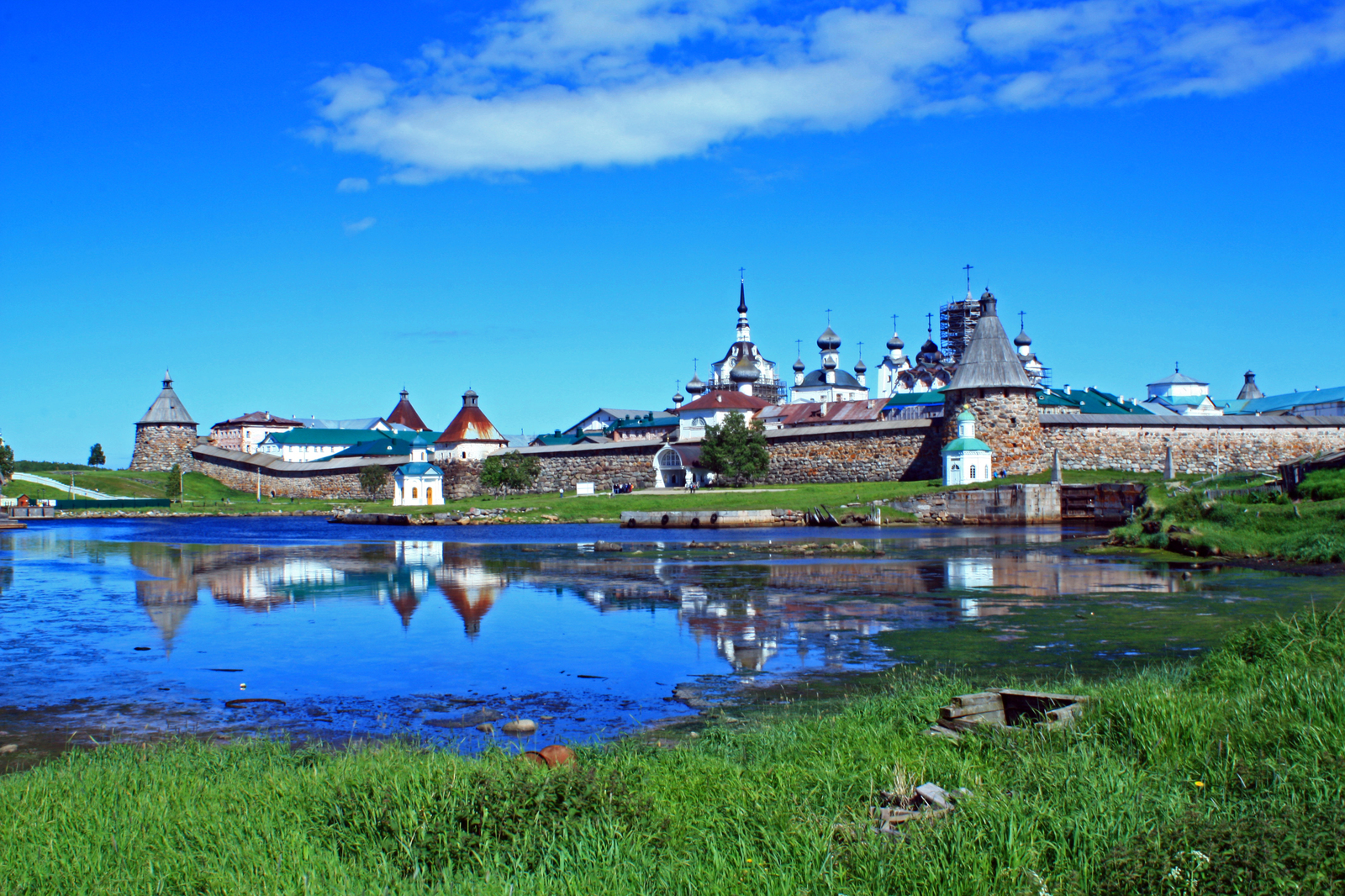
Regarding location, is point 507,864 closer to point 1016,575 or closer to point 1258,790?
point 1258,790

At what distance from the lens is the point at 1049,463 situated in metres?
47.0

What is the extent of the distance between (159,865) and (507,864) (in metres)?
1.36

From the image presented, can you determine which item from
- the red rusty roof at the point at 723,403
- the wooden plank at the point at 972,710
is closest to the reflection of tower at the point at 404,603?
the wooden plank at the point at 972,710

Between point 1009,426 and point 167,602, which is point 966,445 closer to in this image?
point 1009,426

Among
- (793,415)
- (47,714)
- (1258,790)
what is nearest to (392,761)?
(1258,790)

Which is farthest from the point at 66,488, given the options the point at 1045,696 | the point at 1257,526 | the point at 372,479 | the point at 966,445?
the point at 1045,696

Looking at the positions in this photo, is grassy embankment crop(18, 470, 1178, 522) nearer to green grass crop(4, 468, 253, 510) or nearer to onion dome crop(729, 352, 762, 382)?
green grass crop(4, 468, 253, 510)

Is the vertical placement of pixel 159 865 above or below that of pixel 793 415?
below

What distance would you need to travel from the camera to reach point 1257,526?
1998cm

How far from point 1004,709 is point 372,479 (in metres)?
64.5

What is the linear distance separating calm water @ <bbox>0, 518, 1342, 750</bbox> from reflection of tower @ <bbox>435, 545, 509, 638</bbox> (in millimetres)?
86

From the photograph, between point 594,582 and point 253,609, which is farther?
point 594,582

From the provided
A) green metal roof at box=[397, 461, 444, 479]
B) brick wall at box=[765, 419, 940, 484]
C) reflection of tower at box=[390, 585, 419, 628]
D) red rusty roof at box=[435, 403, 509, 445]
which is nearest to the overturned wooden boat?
reflection of tower at box=[390, 585, 419, 628]

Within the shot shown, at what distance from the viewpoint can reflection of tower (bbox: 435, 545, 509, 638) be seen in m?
14.7
